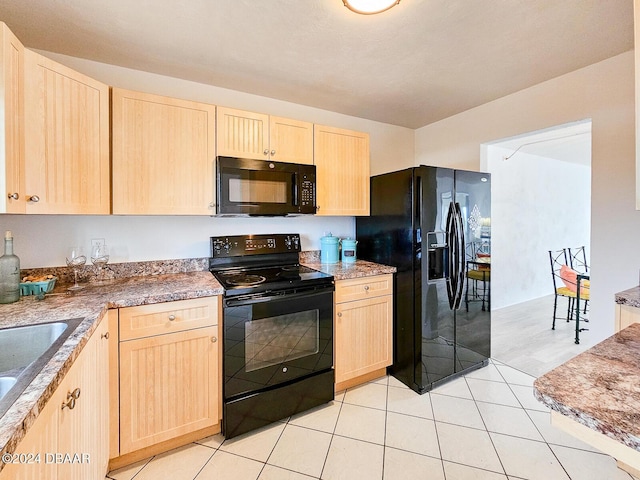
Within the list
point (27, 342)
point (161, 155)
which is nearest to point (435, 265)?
point (161, 155)

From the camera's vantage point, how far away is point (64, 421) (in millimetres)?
952

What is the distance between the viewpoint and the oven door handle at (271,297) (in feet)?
5.82

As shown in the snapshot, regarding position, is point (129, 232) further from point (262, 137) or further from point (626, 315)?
point (626, 315)

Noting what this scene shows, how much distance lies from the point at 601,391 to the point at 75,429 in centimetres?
161

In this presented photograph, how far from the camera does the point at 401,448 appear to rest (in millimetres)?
1760

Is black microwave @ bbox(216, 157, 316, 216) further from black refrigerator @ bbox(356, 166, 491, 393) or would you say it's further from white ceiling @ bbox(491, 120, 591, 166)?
white ceiling @ bbox(491, 120, 591, 166)

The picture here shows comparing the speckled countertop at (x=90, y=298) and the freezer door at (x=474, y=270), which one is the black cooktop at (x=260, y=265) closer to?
the speckled countertop at (x=90, y=298)

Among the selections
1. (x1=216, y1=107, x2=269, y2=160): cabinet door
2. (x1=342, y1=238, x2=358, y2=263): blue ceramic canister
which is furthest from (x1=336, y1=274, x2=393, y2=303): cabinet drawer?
(x1=216, y1=107, x2=269, y2=160): cabinet door

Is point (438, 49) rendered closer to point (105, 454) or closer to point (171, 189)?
point (171, 189)

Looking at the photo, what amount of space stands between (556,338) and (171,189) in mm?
4068

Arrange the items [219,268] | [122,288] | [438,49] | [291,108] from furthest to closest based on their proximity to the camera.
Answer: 1. [291,108]
2. [219,268]
3. [438,49]
4. [122,288]

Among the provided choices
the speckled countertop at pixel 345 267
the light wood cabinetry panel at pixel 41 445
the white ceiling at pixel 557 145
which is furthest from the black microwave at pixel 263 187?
the white ceiling at pixel 557 145

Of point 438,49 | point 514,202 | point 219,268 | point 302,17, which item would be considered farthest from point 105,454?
point 514,202

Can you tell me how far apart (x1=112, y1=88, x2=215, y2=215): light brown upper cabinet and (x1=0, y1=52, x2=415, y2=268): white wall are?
0.37 meters
